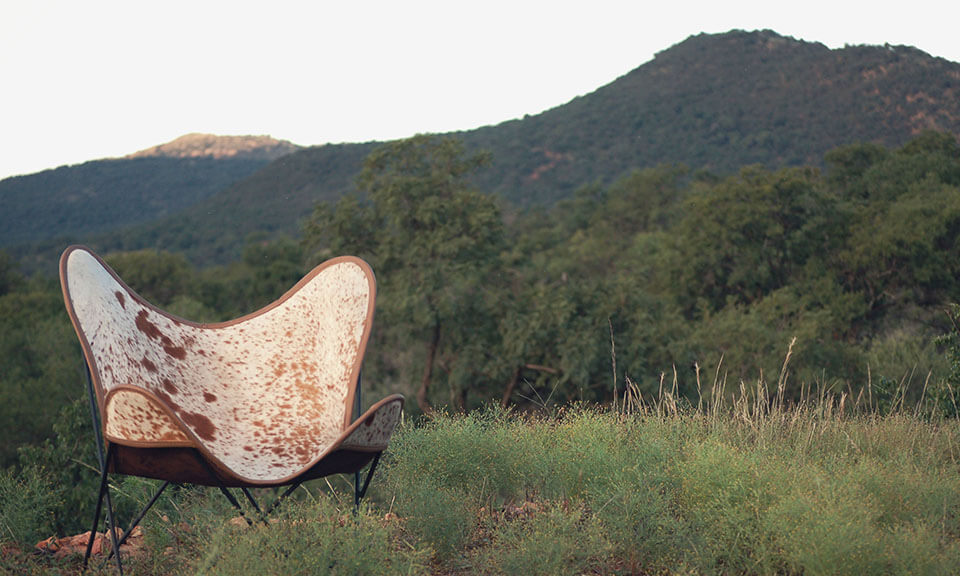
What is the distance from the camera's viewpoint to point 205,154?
5459 centimetres

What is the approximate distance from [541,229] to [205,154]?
35374 mm

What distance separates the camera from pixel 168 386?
3.11 meters

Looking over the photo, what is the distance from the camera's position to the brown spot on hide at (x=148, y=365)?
3.05 m

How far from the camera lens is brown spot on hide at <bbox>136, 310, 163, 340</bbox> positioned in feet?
10.4

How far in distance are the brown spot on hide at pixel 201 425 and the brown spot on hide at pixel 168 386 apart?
11cm

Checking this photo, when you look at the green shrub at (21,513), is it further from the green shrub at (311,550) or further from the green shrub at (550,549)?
the green shrub at (550,549)

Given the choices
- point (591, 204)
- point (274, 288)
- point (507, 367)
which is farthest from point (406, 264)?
point (591, 204)

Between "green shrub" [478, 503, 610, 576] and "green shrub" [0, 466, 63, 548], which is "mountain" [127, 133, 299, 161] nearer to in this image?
"green shrub" [0, 466, 63, 548]

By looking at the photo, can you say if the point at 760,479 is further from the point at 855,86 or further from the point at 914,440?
the point at 855,86

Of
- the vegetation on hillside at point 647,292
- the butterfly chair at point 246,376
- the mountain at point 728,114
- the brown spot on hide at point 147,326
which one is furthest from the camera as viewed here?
the mountain at point 728,114

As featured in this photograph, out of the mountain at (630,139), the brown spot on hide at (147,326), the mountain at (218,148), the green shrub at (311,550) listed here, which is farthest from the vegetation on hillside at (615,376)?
the mountain at (218,148)

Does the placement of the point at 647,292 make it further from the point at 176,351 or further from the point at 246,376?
the point at 176,351

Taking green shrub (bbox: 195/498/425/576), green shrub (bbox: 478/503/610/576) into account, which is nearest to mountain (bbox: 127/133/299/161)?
green shrub (bbox: 478/503/610/576)

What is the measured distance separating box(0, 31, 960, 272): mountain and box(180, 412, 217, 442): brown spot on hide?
28.2m
